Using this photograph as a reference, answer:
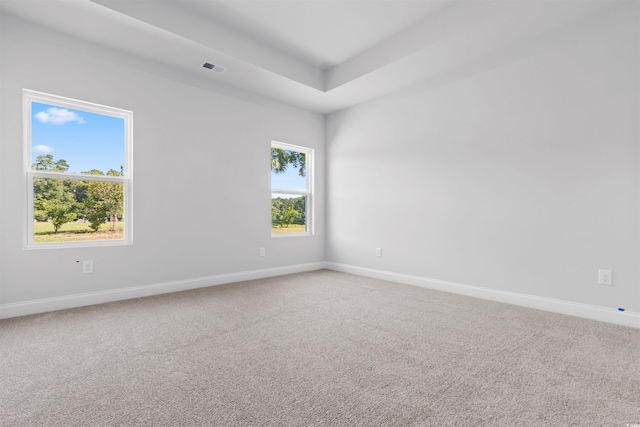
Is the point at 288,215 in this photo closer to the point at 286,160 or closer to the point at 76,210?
the point at 286,160

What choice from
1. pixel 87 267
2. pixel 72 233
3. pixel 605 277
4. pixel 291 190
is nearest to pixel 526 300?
pixel 605 277

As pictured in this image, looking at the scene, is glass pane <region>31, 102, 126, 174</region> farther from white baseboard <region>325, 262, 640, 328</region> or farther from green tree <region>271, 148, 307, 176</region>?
white baseboard <region>325, 262, 640, 328</region>

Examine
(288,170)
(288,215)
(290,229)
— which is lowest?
(290,229)

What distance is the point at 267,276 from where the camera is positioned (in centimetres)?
428

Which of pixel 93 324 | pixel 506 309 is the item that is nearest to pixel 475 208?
pixel 506 309

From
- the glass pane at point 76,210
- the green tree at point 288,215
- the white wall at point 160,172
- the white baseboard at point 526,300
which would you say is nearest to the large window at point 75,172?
the glass pane at point 76,210

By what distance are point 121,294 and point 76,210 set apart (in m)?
0.94

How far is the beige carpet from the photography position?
1354 mm

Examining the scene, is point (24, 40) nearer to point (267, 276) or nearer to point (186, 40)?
point (186, 40)

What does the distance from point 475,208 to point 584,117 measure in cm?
121

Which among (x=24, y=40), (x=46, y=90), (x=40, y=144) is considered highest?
(x=24, y=40)

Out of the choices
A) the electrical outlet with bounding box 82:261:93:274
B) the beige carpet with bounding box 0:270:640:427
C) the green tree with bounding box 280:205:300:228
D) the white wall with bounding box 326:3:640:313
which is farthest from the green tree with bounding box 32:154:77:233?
the white wall with bounding box 326:3:640:313

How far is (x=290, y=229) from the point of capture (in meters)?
4.72

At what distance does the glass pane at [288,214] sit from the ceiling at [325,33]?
1643mm
